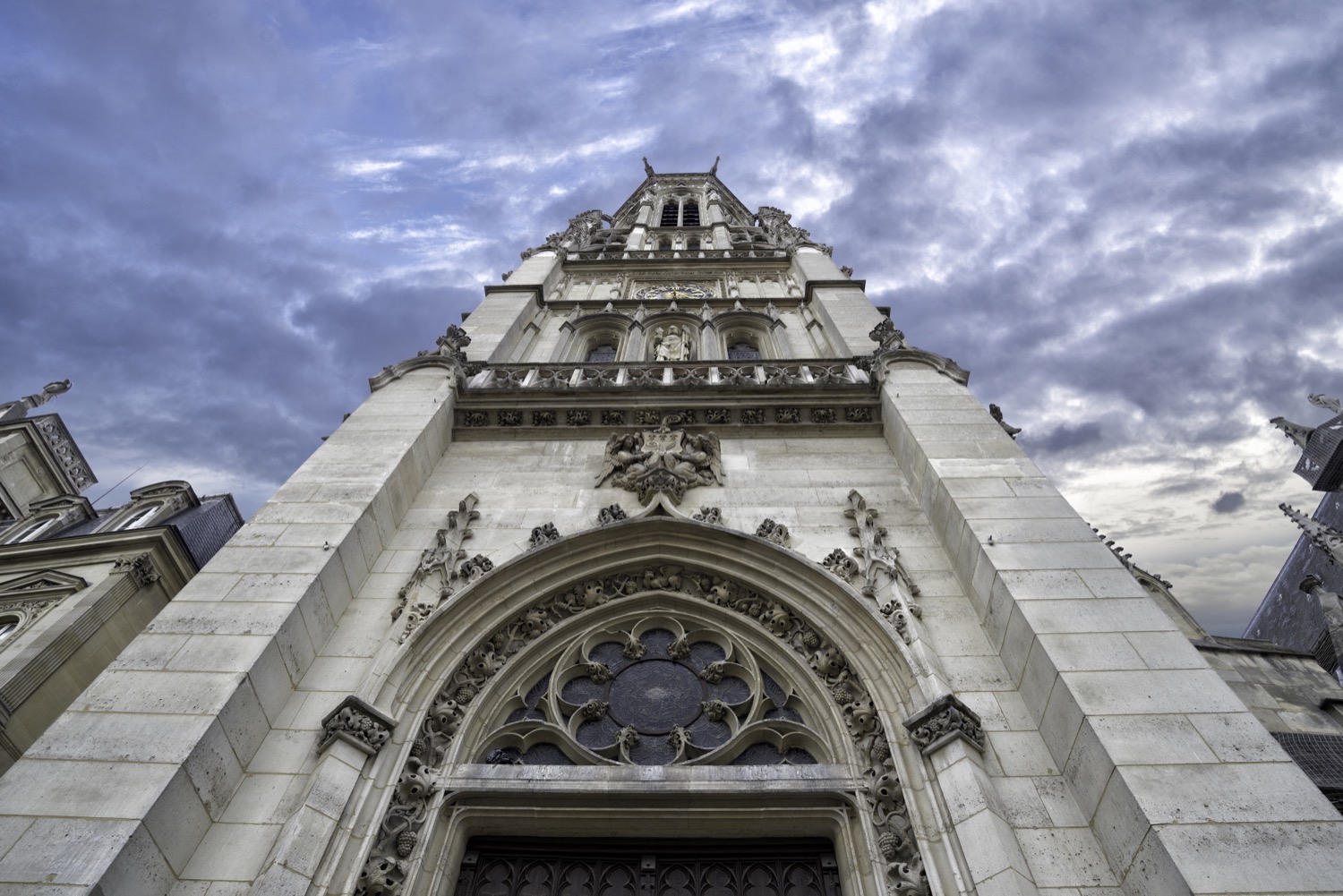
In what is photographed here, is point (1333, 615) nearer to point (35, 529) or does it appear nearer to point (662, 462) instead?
point (662, 462)

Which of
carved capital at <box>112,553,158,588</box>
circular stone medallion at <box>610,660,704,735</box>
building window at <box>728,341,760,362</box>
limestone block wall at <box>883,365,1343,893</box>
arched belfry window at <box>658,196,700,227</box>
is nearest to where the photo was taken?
limestone block wall at <box>883,365,1343,893</box>

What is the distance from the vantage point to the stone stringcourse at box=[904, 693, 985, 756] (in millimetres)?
6469

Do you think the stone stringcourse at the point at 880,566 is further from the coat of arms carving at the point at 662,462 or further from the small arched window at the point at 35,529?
the small arched window at the point at 35,529

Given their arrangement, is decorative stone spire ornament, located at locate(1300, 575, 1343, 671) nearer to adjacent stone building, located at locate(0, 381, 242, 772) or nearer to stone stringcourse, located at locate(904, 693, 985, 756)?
stone stringcourse, located at locate(904, 693, 985, 756)

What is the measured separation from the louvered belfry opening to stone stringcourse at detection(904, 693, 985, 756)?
1.40 metres

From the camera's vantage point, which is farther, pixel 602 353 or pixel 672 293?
pixel 672 293

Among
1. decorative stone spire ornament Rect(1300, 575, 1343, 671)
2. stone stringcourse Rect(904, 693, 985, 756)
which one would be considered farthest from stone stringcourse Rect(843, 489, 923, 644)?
decorative stone spire ornament Rect(1300, 575, 1343, 671)

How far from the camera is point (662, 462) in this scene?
1065 centimetres

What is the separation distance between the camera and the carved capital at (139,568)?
1327cm

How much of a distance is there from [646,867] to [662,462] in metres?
5.17

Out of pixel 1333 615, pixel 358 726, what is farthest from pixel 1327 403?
pixel 358 726

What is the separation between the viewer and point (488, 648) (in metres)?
8.45

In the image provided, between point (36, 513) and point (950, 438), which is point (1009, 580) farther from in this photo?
point (36, 513)

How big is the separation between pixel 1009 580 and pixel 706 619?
3.36m
